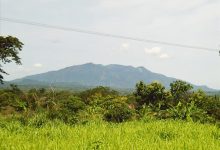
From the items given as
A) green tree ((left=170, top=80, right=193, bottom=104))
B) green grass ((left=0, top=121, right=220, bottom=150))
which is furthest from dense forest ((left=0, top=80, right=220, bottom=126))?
green grass ((left=0, top=121, right=220, bottom=150))

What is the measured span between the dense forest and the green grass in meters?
3.04

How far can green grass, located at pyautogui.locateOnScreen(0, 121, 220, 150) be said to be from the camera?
29.8 feet

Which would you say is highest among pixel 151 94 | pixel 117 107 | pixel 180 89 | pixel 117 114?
pixel 180 89

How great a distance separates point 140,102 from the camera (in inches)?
1222

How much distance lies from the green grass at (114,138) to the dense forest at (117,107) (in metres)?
3.04

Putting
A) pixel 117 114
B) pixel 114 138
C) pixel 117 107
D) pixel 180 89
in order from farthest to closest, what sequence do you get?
pixel 180 89 → pixel 117 107 → pixel 117 114 → pixel 114 138

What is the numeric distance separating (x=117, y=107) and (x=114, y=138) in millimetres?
8973

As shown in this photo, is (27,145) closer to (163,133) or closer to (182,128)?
(163,133)

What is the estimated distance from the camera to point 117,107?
19.7 meters

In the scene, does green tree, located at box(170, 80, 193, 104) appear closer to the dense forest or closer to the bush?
the dense forest

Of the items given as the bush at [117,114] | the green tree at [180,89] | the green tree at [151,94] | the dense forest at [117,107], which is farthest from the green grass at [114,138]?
the green tree at [180,89]

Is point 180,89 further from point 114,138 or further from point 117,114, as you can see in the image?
point 114,138

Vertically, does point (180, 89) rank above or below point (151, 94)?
above

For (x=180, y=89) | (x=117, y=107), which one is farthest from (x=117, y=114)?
(x=180, y=89)
